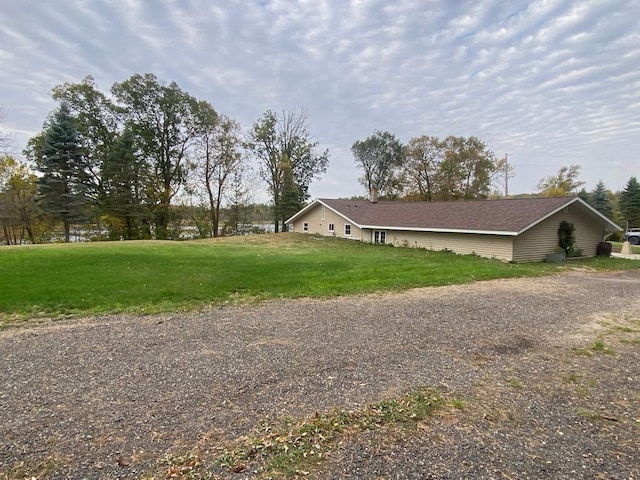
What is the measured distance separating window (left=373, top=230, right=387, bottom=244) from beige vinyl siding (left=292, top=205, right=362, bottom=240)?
1497 mm

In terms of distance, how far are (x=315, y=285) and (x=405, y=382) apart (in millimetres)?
5379

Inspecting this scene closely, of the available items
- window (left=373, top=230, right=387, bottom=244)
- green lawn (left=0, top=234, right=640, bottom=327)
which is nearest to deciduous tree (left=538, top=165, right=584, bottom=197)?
window (left=373, top=230, right=387, bottom=244)

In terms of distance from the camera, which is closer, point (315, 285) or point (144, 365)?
point (144, 365)

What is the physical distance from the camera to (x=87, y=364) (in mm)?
4027

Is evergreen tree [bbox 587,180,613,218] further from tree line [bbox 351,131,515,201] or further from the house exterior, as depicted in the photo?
the house exterior

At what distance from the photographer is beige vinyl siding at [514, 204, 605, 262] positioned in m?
16.2

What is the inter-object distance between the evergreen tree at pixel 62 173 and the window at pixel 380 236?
23216 millimetres

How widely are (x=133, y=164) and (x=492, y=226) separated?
2844cm

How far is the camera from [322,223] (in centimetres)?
2931

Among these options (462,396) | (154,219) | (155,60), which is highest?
(155,60)

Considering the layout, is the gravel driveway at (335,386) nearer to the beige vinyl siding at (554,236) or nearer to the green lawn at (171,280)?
the green lawn at (171,280)

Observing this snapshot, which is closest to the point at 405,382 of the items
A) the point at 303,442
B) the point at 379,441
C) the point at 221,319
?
the point at 379,441

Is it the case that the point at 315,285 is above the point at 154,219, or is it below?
below

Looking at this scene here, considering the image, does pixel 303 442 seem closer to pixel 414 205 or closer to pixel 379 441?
pixel 379 441
